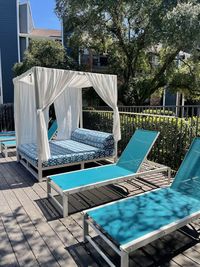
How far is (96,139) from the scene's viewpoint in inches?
230

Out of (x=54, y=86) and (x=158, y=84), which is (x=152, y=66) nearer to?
(x=158, y=84)

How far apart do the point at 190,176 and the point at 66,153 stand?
2.83 meters

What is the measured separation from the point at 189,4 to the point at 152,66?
18.0 ft

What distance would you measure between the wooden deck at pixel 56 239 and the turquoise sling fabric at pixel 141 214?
386 mm

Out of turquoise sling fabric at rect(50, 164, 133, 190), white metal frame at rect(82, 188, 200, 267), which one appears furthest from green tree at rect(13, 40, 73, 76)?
white metal frame at rect(82, 188, 200, 267)

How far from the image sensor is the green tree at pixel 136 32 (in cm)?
758

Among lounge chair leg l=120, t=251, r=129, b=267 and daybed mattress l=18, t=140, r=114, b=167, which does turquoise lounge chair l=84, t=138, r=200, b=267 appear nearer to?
lounge chair leg l=120, t=251, r=129, b=267

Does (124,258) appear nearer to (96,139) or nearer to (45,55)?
(96,139)

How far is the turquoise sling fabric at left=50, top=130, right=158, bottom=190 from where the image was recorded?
366 centimetres

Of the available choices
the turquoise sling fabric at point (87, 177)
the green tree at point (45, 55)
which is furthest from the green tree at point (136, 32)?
the turquoise sling fabric at point (87, 177)

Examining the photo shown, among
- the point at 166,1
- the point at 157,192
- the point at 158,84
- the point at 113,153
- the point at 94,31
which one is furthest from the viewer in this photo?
the point at 158,84

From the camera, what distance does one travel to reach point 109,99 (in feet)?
19.0

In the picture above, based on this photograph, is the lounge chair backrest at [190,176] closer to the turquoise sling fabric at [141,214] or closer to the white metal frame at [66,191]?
the turquoise sling fabric at [141,214]

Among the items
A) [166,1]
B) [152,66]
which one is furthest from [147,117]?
[152,66]
